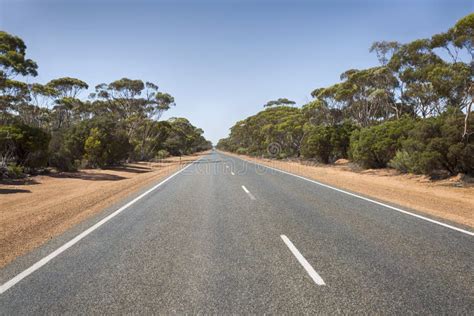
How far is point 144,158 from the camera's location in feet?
157

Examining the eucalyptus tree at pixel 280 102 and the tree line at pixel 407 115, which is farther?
the eucalyptus tree at pixel 280 102

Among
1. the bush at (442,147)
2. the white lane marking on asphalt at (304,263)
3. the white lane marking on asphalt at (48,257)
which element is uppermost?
the bush at (442,147)

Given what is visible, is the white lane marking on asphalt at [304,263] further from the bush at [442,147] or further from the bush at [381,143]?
the bush at [381,143]

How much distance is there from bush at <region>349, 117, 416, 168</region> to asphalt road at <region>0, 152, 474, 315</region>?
16.2 metres

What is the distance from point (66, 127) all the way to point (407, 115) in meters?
32.7

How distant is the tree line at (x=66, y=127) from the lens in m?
17.5

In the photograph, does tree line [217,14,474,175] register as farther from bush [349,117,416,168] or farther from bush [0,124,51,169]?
bush [0,124,51,169]

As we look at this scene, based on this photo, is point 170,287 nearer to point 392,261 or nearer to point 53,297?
point 53,297

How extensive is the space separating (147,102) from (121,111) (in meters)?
4.28

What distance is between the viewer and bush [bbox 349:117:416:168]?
21.5 metres

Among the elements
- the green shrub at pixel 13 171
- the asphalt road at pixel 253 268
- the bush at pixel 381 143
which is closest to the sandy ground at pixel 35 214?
the asphalt road at pixel 253 268

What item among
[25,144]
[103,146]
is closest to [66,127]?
[103,146]

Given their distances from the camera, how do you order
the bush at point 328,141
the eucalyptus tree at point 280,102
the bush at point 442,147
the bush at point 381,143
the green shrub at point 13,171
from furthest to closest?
the eucalyptus tree at point 280,102 < the bush at point 328,141 < the bush at point 381,143 < the green shrub at point 13,171 < the bush at point 442,147

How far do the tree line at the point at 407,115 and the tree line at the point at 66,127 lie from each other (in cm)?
2072
